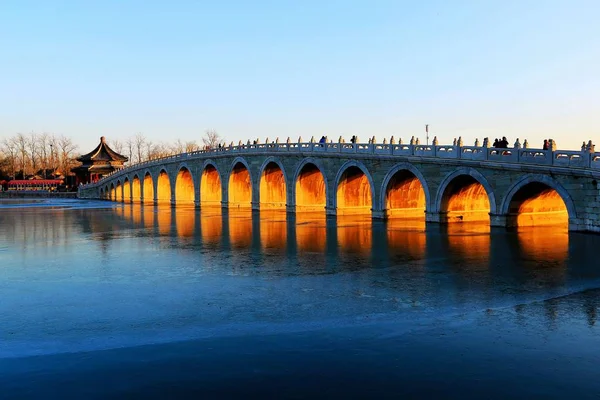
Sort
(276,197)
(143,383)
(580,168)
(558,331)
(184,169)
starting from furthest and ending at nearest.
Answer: (184,169) → (276,197) → (580,168) → (558,331) → (143,383)

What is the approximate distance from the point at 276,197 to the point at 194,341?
35441mm

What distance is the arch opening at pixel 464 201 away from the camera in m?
26.6

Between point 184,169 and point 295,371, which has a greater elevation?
point 184,169

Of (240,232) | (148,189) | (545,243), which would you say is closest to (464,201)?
(545,243)

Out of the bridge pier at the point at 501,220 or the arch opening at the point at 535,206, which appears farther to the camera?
the bridge pier at the point at 501,220

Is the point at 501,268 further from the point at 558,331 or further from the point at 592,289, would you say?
the point at 558,331

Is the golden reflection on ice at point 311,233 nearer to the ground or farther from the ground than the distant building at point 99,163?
nearer to the ground

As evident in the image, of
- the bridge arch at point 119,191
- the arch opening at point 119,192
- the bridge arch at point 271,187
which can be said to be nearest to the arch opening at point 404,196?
the bridge arch at point 271,187

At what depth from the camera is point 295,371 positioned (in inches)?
269

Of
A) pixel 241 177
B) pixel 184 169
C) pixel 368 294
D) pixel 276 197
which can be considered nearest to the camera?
pixel 368 294

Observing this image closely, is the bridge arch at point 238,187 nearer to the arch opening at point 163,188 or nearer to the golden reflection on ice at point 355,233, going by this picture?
the golden reflection on ice at point 355,233

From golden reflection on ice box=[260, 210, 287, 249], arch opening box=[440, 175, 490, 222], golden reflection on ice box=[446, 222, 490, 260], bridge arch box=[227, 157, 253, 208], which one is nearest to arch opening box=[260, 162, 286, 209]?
bridge arch box=[227, 157, 253, 208]

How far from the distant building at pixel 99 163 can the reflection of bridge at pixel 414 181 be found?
125 ft

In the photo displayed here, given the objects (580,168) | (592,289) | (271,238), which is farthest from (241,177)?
(592,289)
